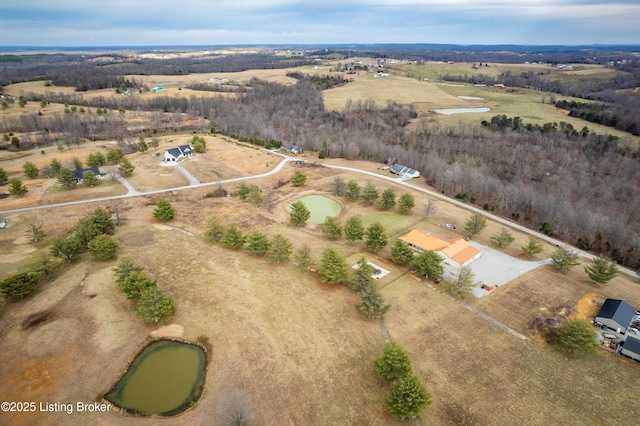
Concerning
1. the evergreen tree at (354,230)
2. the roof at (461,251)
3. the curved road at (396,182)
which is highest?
the evergreen tree at (354,230)

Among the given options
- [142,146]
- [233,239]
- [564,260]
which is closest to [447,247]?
[564,260]

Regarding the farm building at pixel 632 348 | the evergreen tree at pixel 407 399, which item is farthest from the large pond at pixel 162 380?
the farm building at pixel 632 348

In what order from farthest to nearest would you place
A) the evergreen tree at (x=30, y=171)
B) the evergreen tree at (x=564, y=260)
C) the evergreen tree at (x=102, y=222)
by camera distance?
the evergreen tree at (x=30, y=171) < the evergreen tree at (x=102, y=222) < the evergreen tree at (x=564, y=260)

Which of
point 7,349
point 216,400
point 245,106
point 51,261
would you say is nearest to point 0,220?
point 51,261

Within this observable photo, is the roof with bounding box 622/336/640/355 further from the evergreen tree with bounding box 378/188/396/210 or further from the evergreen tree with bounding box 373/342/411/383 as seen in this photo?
the evergreen tree with bounding box 378/188/396/210

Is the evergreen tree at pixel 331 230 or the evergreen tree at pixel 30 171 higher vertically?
the evergreen tree at pixel 30 171

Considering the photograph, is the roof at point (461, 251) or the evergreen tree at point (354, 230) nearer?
the roof at point (461, 251)

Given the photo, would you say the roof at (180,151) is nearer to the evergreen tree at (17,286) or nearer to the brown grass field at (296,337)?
the brown grass field at (296,337)
